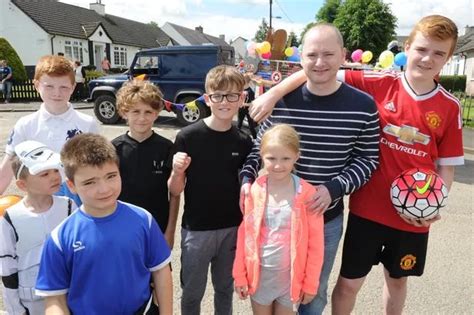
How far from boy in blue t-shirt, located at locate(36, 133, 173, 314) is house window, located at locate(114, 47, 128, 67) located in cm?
3564

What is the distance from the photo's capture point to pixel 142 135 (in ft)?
8.07

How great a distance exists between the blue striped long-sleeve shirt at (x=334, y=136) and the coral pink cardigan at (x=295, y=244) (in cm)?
16

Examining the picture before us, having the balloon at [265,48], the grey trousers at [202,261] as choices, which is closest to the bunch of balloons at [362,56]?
the balloon at [265,48]

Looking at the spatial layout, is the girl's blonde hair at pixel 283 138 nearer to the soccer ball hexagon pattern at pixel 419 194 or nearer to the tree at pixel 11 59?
the soccer ball hexagon pattern at pixel 419 194

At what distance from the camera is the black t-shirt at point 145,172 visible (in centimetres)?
240

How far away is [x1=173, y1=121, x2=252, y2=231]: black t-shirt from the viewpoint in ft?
7.79

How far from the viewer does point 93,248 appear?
1679mm

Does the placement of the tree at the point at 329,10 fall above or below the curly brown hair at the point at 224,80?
above

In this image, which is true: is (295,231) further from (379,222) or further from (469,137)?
(469,137)

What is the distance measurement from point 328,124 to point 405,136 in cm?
49

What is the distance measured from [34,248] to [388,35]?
153 ft

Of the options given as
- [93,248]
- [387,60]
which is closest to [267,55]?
[387,60]

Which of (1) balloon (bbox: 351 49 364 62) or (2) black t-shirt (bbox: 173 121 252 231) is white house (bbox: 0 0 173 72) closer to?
(1) balloon (bbox: 351 49 364 62)

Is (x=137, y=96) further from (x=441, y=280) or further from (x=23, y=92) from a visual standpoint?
(x=23, y=92)
